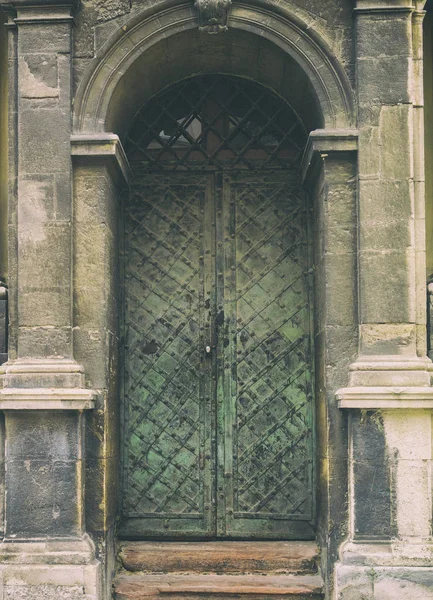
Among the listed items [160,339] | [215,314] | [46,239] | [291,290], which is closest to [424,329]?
[291,290]

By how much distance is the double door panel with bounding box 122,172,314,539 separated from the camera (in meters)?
6.34

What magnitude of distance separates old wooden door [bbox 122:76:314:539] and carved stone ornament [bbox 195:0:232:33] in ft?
2.53

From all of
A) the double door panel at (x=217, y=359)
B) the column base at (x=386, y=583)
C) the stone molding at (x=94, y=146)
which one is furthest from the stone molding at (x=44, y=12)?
the column base at (x=386, y=583)

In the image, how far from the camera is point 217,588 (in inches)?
227

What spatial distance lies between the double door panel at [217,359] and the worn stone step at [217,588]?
472 mm

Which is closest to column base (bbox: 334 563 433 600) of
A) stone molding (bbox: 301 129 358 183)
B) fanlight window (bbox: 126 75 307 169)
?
stone molding (bbox: 301 129 358 183)

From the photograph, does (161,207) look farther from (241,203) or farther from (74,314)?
(74,314)

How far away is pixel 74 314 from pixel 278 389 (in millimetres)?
1778

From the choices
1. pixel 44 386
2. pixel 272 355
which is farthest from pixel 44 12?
pixel 272 355

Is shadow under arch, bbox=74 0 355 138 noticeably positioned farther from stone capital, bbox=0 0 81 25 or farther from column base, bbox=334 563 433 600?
column base, bbox=334 563 433 600

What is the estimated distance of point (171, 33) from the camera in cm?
583

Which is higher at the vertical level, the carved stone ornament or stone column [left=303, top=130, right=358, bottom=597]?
the carved stone ornament

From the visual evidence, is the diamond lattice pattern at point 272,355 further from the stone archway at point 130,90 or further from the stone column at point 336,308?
the stone column at point 336,308

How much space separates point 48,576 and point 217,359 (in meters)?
2.09
